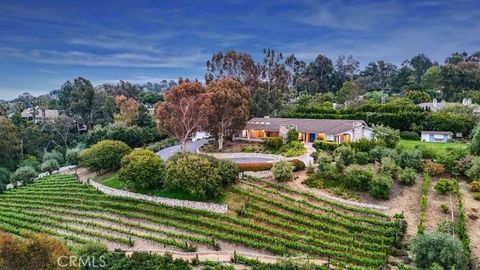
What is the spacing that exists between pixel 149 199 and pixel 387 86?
298ft

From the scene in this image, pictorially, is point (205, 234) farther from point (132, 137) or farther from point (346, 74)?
point (346, 74)

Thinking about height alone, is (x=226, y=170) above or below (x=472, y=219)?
above

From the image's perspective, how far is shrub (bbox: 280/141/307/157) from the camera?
45.3 meters

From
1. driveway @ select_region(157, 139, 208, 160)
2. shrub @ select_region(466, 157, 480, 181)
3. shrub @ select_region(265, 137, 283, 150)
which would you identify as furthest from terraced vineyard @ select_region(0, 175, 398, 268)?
driveway @ select_region(157, 139, 208, 160)

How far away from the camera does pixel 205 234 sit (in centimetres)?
3161

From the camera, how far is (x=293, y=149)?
46.8 m

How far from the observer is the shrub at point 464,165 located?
3803cm

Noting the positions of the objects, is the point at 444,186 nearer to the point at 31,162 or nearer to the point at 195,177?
the point at 195,177

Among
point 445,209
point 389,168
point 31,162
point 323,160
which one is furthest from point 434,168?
point 31,162

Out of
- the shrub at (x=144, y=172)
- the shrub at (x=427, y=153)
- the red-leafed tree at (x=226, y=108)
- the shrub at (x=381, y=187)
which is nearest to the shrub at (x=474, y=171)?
the shrub at (x=427, y=153)

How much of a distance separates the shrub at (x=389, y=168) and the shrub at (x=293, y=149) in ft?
32.2

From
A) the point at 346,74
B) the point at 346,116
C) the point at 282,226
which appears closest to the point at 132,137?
the point at 346,116

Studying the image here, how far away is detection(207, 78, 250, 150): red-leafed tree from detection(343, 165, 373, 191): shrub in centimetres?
1807

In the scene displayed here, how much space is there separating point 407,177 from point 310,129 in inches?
703
